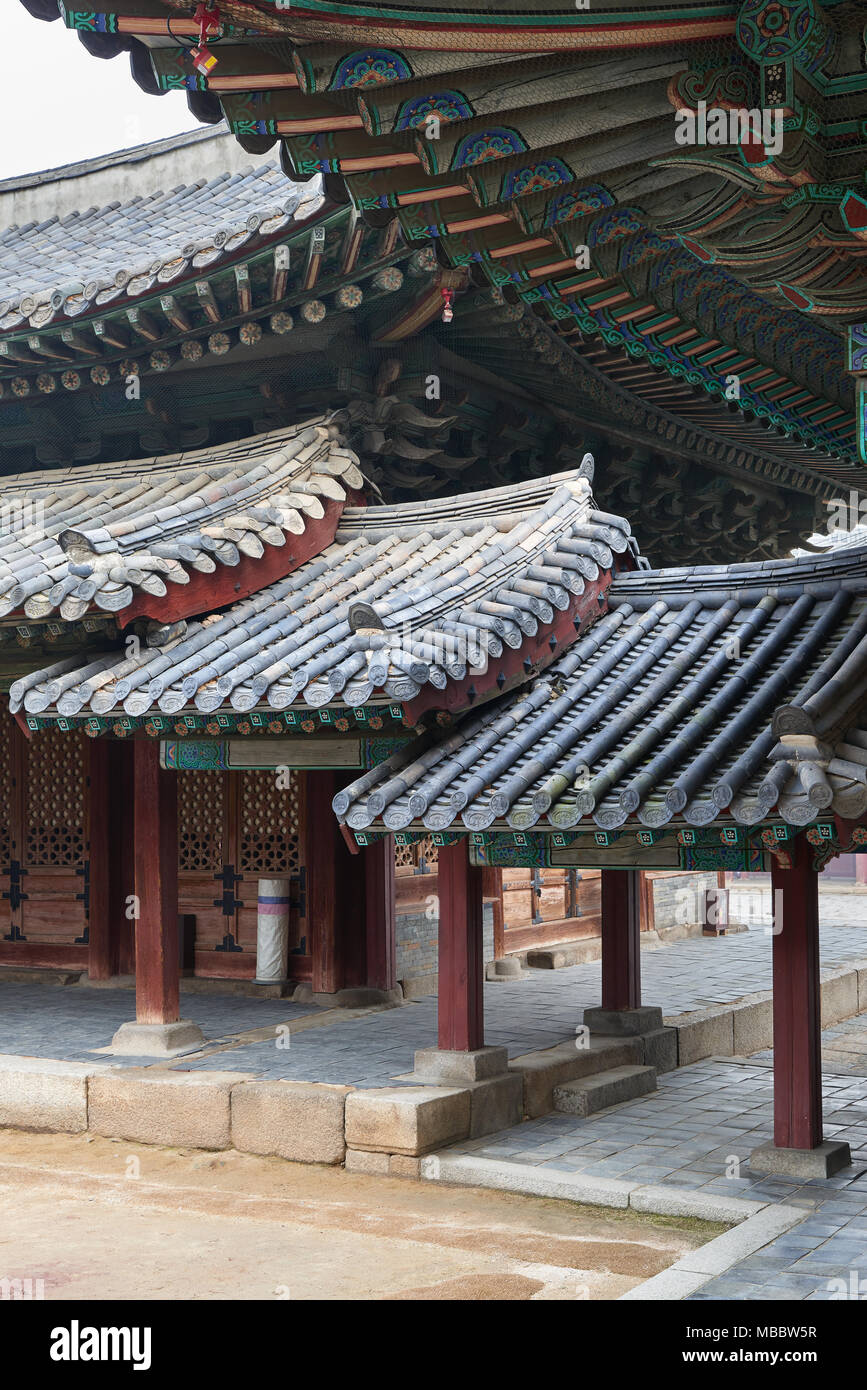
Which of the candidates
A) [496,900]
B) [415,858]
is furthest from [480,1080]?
[496,900]

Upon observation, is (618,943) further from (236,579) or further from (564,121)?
(564,121)

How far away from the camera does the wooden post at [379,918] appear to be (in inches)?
425

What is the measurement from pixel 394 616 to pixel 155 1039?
325 centimetres

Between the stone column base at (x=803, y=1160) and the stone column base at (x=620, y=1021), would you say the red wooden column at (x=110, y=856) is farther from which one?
the stone column base at (x=803, y=1160)

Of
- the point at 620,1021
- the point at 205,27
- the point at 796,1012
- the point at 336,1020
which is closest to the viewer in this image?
the point at 205,27

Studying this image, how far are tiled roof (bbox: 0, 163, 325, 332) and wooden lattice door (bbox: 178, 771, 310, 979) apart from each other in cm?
384

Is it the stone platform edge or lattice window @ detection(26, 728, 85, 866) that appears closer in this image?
the stone platform edge

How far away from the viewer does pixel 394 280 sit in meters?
8.98

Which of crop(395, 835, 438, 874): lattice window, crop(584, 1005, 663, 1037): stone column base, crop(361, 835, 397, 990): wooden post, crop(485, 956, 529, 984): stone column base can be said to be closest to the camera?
crop(584, 1005, 663, 1037): stone column base

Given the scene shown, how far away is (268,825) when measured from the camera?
11.0 metres

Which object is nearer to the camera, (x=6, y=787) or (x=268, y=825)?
(x=268, y=825)

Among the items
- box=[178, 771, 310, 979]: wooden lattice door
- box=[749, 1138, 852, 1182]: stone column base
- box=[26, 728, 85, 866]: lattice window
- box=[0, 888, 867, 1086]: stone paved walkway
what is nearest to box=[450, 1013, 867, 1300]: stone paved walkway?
box=[749, 1138, 852, 1182]: stone column base

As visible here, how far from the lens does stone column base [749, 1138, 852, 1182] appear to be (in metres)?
6.93

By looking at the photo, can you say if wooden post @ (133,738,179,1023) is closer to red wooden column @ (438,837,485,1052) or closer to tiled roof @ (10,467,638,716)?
tiled roof @ (10,467,638,716)
